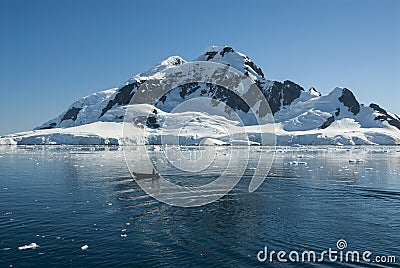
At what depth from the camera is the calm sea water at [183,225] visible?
1265 cm

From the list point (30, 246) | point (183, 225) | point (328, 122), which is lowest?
point (30, 246)

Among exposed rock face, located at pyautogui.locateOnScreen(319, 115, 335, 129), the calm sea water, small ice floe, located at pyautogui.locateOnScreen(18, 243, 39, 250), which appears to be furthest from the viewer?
exposed rock face, located at pyautogui.locateOnScreen(319, 115, 335, 129)

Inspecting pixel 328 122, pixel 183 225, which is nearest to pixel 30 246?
pixel 183 225

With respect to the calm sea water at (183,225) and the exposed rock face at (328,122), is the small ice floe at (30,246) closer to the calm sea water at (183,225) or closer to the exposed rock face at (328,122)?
the calm sea water at (183,225)

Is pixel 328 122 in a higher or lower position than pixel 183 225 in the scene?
higher

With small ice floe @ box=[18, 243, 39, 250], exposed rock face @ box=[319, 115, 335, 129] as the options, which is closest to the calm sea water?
small ice floe @ box=[18, 243, 39, 250]

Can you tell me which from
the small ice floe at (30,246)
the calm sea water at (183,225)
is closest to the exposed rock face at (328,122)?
the calm sea water at (183,225)

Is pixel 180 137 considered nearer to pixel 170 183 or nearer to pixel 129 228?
pixel 170 183

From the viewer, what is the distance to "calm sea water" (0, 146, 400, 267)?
1265 centimetres

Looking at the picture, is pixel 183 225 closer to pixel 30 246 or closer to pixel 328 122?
pixel 30 246

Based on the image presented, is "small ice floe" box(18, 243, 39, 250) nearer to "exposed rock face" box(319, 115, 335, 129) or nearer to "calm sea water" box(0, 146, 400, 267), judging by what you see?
"calm sea water" box(0, 146, 400, 267)

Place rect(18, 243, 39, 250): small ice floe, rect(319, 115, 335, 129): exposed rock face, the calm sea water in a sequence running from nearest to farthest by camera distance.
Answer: the calm sea water
rect(18, 243, 39, 250): small ice floe
rect(319, 115, 335, 129): exposed rock face

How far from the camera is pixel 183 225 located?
16422mm

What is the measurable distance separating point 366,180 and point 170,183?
1624 centimetres
